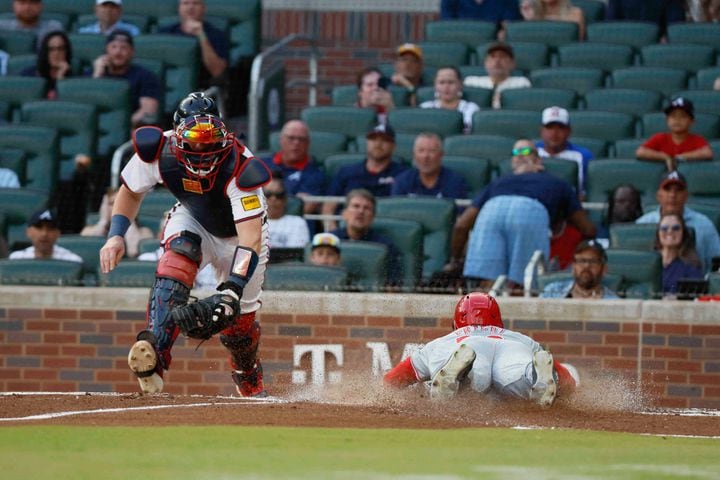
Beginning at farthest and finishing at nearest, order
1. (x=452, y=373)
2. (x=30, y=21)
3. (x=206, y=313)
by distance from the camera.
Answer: (x=30, y=21) < (x=206, y=313) < (x=452, y=373)

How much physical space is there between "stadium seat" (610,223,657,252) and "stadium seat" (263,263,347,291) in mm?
2011

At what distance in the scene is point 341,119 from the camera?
13227 mm

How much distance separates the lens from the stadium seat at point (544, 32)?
14.3 m

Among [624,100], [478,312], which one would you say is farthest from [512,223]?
[624,100]

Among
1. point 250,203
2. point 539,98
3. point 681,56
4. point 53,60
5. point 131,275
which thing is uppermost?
point 681,56

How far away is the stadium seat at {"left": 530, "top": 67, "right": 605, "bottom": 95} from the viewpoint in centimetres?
1364

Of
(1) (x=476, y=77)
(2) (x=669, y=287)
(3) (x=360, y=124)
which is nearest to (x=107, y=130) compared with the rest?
(3) (x=360, y=124)

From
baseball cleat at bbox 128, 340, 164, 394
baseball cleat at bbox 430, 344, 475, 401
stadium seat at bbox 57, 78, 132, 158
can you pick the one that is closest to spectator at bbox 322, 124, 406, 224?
stadium seat at bbox 57, 78, 132, 158

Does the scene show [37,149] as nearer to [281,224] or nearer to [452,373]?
[281,224]

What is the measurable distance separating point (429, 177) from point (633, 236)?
1.85 meters

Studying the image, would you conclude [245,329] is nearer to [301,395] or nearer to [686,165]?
[301,395]

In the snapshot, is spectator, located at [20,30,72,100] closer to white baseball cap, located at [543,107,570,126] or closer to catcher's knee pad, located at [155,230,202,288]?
white baseball cap, located at [543,107,570,126]

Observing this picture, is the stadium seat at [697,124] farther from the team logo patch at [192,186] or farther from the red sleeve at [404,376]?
the team logo patch at [192,186]

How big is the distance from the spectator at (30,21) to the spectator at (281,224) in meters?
4.66
